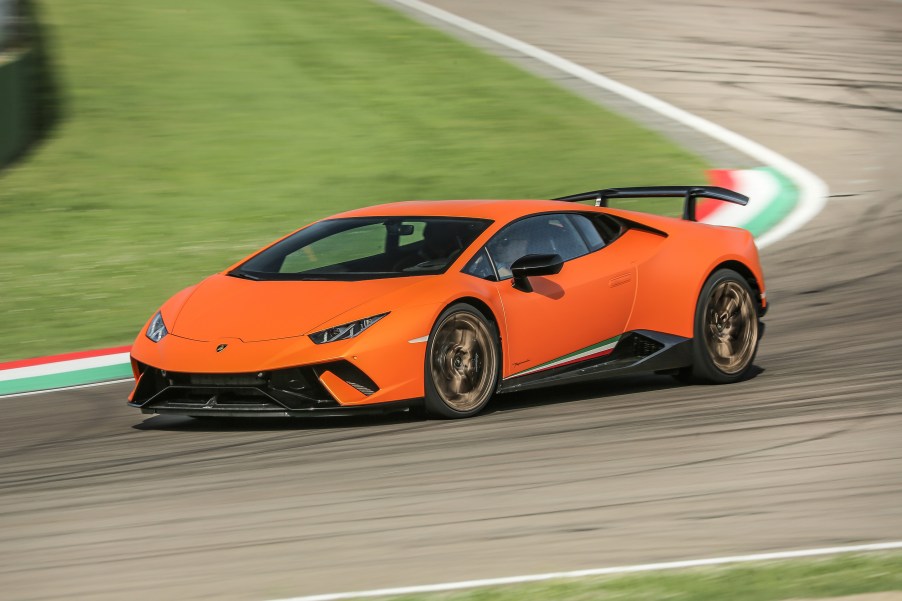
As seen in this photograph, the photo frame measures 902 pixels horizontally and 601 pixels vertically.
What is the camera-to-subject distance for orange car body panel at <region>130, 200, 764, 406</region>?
745cm

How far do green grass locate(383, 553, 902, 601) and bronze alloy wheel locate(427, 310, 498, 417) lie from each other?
10.0 feet

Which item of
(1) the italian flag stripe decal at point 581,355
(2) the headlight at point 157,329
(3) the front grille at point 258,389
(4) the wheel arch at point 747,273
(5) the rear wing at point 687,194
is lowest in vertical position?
(1) the italian flag stripe decal at point 581,355

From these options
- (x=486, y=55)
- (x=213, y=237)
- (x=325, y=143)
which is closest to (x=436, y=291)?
(x=213, y=237)

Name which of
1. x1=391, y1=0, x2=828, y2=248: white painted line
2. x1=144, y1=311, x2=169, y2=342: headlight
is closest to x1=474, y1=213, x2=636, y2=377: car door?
x1=144, y1=311, x2=169, y2=342: headlight

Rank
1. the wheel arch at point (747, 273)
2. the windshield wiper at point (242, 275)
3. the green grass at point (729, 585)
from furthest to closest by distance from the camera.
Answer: the wheel arch at point (747, 273) → the windshield wiper at point (242, 275) → the green grass at point (729, 585)

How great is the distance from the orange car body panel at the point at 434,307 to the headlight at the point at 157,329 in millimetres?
36

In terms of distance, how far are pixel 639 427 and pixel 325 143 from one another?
10.6m

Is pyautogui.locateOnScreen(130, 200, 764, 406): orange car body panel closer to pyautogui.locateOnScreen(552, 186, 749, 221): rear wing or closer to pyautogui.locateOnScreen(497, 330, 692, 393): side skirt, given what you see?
pyautogui.locateOnScreen(497, 330, 692, 393): side skirt

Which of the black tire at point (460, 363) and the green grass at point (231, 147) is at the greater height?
the green grass at point (231, 147)

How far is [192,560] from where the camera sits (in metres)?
5.15

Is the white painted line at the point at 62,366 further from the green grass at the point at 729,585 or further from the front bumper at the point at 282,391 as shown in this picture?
the green grass at the point at 729,585

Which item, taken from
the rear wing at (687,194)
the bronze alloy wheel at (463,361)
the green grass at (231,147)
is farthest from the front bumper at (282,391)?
the green grass at (231,147)

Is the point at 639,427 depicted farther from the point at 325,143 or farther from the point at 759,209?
the point at 325,143

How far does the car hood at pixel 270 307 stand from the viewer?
7578 mm
